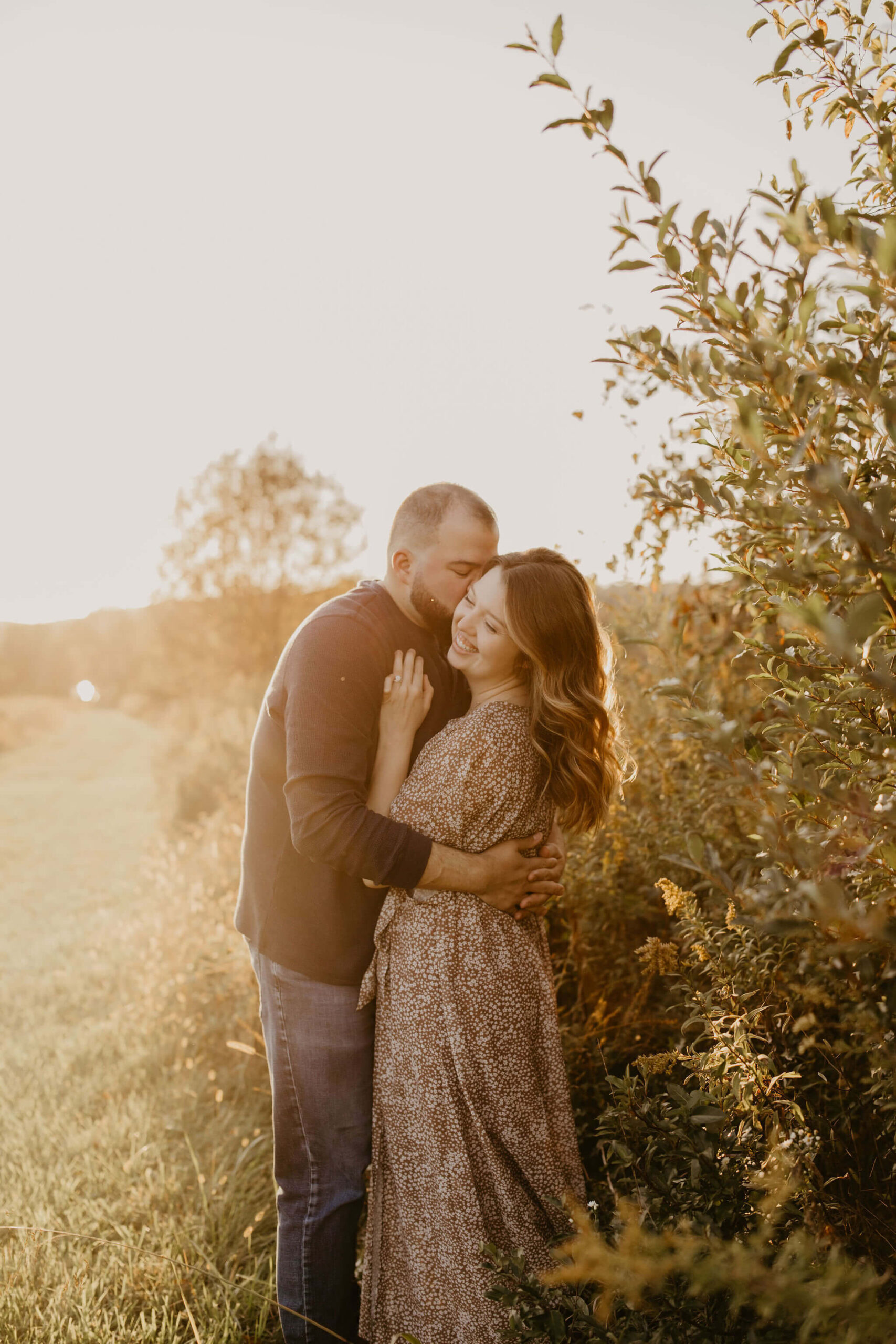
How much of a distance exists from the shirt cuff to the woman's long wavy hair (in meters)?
0.44

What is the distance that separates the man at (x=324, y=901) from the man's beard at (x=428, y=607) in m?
0.15

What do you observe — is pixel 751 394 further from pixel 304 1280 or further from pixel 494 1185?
pixel 304 1280

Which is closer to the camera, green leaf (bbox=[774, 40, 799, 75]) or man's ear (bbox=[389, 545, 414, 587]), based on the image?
green leaf (bbox=[774, 40, 799, 75])

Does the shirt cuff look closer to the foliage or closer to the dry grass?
the foliage

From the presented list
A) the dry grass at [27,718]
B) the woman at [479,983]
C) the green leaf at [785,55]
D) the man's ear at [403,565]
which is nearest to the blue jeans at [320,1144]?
the woman at [479,983]

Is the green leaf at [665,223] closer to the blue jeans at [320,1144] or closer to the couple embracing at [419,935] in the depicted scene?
the couple embracing at [419,935]

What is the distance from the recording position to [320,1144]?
8.10 feet

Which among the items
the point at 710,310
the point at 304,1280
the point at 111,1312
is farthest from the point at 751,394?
the point at 111,1312

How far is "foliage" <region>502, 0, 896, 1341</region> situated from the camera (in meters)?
0.97

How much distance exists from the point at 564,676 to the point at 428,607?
573 mm

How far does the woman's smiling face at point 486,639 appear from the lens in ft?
8.14

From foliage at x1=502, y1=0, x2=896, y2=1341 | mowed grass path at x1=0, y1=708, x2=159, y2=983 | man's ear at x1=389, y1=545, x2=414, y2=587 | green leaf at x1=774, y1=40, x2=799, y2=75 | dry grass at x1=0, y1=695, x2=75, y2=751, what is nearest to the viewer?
foliage at x1=502, y1=0, x2=896, y2=1341

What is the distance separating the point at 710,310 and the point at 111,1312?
3196mm

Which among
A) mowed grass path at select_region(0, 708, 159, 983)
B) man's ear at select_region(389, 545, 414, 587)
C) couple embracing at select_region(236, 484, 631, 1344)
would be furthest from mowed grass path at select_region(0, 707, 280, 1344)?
man's ear at select_region(389, 545, 414, 587)
